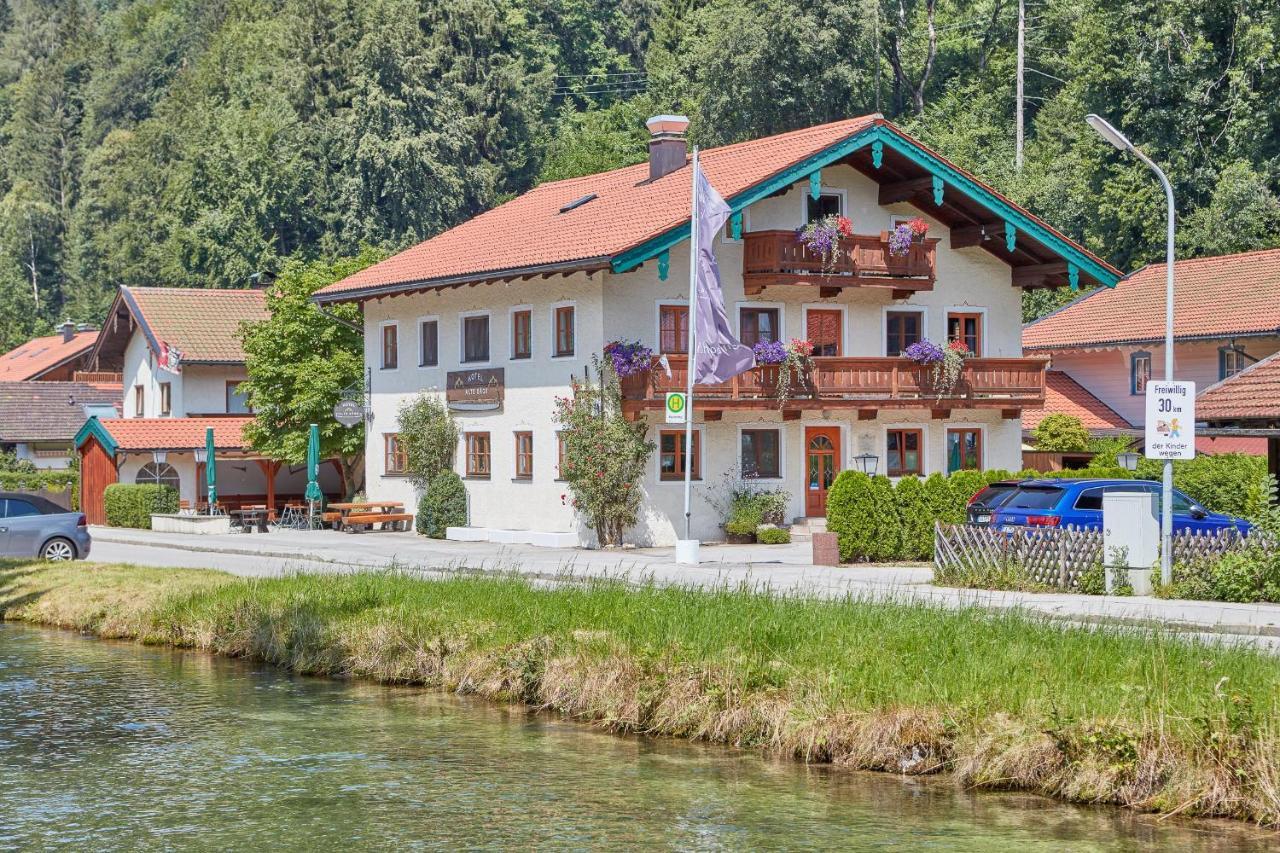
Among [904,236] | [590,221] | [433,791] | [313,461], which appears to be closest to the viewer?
[433,791]

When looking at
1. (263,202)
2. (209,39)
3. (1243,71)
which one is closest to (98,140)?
(209,39)

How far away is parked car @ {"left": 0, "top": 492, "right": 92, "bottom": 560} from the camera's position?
3341cm

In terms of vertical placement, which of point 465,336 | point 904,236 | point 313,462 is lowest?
point 313,462

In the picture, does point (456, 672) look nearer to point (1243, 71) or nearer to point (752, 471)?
point (752, 471)

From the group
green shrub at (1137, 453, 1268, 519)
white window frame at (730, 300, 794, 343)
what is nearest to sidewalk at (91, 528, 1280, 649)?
white window frame at (730, 300, 794, 343)

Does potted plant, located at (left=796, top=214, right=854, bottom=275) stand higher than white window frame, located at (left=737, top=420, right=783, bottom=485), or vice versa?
potted plant, located at (left=796, top=214, right=854, bottom=275)

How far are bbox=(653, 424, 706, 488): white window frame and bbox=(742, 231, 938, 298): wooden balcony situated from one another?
368 cm

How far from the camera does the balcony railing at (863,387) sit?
38.6m

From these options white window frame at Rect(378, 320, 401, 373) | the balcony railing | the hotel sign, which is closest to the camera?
the balcony railing

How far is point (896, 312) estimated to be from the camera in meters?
43.6

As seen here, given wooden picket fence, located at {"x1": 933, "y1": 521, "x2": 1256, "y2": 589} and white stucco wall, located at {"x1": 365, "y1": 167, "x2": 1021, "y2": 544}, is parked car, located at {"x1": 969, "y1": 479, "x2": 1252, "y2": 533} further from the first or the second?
white stucco wall, located at {"x1": 365, "y1": 167, "x2": 1021, "y2": 544}

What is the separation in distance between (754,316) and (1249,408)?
656 inches

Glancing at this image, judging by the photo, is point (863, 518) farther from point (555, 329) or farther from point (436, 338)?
point (436, 338)

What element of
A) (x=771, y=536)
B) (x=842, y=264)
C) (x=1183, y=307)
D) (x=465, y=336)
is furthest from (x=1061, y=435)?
(x=465, y=336)
